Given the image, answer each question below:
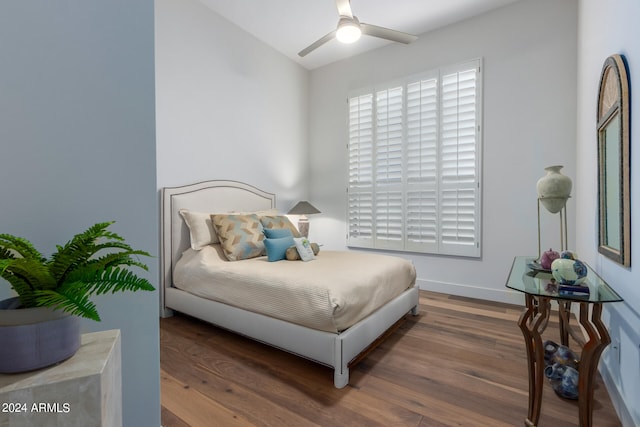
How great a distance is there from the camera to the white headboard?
9.37 ft

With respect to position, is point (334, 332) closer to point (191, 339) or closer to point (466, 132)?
point (191, 339)

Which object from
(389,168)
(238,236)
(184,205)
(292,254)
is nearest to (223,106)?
(184,205)

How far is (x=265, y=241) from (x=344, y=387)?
1405 millimetres

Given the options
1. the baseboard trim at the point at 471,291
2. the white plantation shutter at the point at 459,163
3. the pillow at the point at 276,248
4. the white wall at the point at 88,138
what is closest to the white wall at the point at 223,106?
the pillow at the point at 276,248

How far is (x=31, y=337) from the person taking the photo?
0.67m

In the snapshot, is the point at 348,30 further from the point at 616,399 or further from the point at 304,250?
the point at 616,399

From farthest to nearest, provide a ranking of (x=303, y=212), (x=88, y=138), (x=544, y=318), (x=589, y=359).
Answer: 1. (x=303, y=212)
2. (x=544, y=318)
3. (x=589, y=359)
4. (x=88, y=138)

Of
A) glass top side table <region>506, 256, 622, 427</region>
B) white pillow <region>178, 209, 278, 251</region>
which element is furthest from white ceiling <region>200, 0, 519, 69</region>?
glass top side table <region>506, 256, 622, 427</region>

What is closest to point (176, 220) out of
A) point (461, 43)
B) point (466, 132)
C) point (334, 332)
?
point (334, 332)

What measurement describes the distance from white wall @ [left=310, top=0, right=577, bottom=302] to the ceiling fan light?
5.20 ft

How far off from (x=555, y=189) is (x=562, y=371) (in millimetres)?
1058

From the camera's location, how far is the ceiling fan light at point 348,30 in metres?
2.34

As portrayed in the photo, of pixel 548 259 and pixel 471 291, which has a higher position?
pixel 548 259

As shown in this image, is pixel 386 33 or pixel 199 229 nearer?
pixel 386 33
